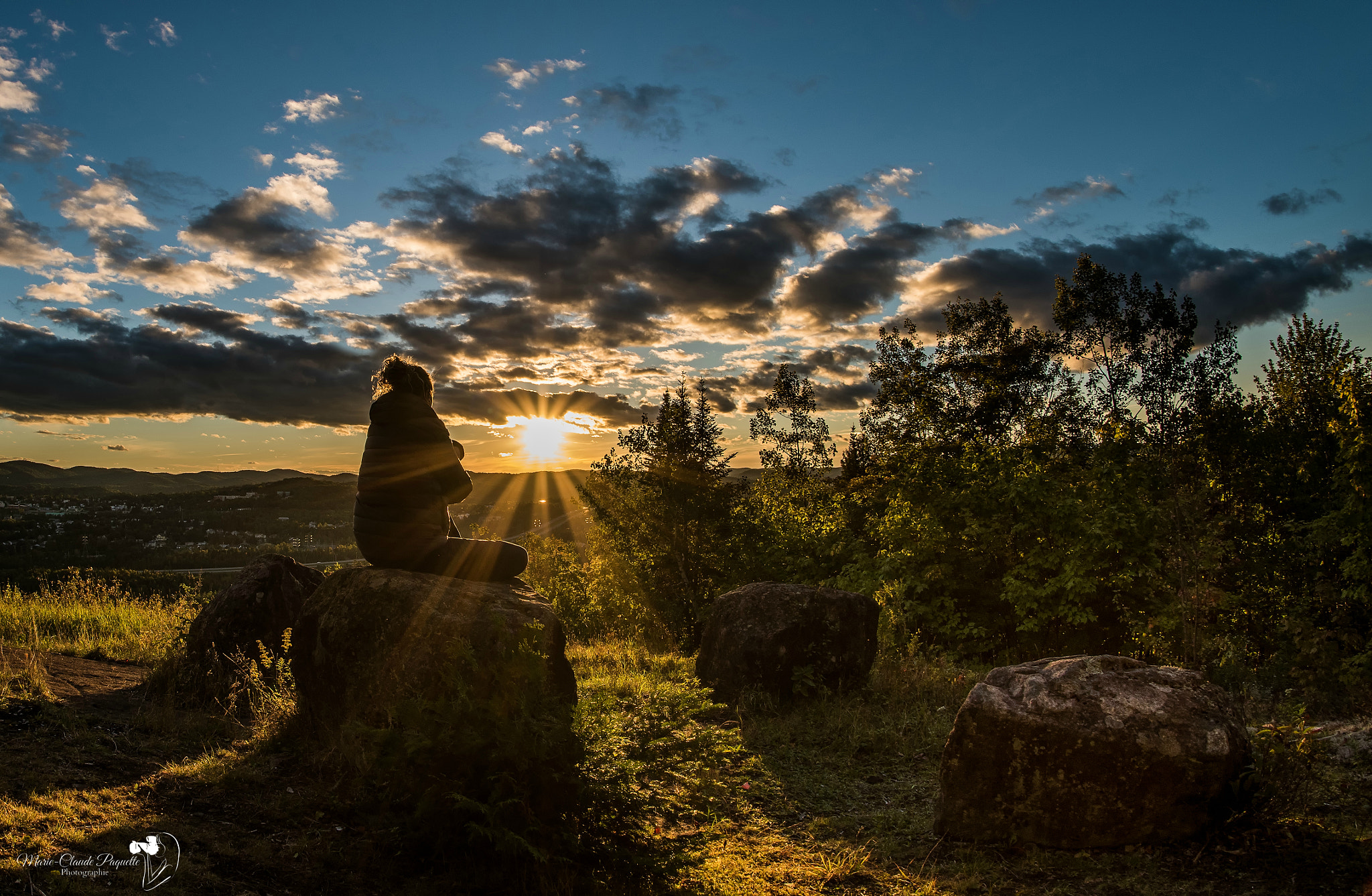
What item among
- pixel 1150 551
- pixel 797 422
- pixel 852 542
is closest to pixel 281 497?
pixel 797 422

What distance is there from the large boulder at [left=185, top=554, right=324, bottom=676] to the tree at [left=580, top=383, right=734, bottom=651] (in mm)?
8573

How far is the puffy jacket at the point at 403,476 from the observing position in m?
6.85

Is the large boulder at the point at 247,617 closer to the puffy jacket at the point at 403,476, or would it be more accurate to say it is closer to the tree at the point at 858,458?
the puffy jacket at the point at 403,476

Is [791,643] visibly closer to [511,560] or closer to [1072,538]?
[511,560]

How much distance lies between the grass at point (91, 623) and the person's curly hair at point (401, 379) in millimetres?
6093

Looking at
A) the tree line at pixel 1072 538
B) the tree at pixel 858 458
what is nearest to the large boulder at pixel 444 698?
the tree line at pixel 1072 538

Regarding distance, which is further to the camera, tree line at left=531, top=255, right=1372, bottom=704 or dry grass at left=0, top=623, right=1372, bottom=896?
tree line at left=531, top=255, right=1372, bottom=704

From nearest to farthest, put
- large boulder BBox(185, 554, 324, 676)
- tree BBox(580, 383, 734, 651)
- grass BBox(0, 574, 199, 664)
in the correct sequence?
large boulder BBox(185, 554, 324, 676) → grass BBox(0, 574, 199, 664) → tree BBox(580, 383, 734, 651)

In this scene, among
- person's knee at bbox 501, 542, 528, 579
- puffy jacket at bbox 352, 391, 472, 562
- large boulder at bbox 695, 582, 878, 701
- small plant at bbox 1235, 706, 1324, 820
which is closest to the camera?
small plant at bbox 1235, 706, 1324, 820

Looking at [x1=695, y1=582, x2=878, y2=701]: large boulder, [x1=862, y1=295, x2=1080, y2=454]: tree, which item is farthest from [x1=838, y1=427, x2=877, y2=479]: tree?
[x1=695, y1=582, x2=878, y2=701]: large boulder

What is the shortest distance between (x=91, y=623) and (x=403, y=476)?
935 cm

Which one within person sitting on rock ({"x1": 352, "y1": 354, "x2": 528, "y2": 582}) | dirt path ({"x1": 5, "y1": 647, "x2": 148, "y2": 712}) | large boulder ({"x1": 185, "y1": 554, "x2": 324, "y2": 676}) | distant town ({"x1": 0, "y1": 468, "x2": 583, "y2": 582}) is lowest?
distant town ({"x1": 0, "y1": 468, "x2": 583, "y2": 582})

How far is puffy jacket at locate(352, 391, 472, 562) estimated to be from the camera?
685 cm

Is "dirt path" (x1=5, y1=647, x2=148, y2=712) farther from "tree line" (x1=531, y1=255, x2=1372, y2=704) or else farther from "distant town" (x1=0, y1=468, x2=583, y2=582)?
"distant town" (x1=0, y1=468, x2=583, y2=582)
